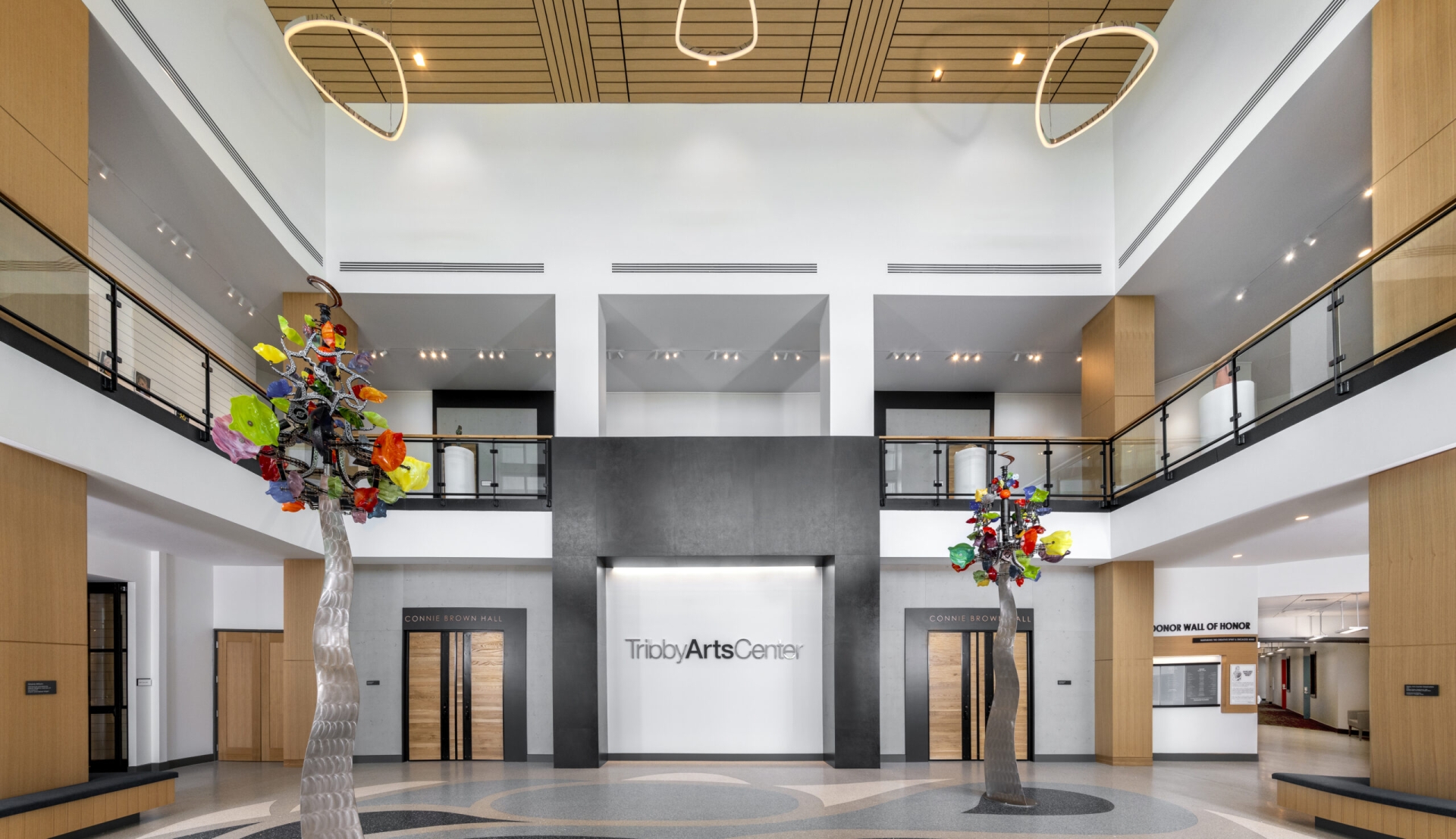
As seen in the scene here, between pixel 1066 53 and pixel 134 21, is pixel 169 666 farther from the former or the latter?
pixel 1066 53

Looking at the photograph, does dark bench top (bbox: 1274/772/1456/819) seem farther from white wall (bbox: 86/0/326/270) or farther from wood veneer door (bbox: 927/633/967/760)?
white wall (bbox: 86/0/326/270)

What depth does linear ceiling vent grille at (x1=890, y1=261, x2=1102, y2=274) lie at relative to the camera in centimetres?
1423

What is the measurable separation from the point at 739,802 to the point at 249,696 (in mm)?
8862

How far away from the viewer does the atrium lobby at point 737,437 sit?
10148 millimetres

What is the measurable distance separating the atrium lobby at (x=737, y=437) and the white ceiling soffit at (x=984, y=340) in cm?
16

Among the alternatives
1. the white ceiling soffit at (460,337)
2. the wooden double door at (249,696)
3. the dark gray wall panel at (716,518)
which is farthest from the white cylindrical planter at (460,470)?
the wooden double door at (249,696)

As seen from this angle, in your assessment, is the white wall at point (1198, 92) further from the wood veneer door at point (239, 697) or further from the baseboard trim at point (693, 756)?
the wood veneer door at point (239, 697)

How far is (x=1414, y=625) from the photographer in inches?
281

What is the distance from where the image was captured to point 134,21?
9148 millimetres

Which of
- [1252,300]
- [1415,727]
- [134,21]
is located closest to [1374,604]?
Answer: [1415,727]

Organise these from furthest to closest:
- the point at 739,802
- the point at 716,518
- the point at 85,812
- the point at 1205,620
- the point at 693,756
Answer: the point at 1205,620, the point at 693,756, the point at 716,518, the point at 739,802, the point at 85,812

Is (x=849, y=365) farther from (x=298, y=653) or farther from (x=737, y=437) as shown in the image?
(x=298, y=653)

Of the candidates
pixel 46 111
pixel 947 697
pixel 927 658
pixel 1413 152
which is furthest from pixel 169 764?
pixel 1413 152

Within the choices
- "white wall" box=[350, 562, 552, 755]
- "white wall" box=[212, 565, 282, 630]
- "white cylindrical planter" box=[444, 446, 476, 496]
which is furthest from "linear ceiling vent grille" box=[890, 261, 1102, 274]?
"white wall" box=[212, 565, 282, 630]
